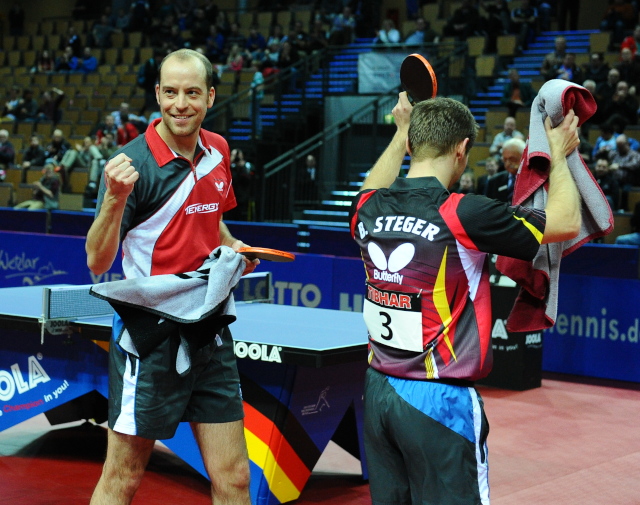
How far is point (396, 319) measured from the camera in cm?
277

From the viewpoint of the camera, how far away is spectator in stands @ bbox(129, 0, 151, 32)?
24.3 m

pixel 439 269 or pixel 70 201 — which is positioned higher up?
pixel 439 269

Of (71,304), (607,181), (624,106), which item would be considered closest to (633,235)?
(607,181)

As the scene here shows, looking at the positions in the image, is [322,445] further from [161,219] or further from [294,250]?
[294,250]

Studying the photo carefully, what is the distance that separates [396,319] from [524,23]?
15078 mm

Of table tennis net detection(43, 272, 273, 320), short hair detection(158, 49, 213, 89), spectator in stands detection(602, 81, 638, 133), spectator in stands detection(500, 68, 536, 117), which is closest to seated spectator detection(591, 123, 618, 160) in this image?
spectator in stands detection(602, 81, 638, 133)

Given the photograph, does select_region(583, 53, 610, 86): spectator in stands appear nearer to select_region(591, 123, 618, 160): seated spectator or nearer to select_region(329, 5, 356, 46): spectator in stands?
select_region(591, 123, 618, 160): seated spectator

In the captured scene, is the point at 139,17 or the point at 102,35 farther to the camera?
the point at 102,35

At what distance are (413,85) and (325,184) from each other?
1212 cm

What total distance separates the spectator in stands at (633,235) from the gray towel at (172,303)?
25.0ft

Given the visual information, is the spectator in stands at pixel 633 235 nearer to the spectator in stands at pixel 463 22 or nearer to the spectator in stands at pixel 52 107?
the spectator in stands at pixel 463 22

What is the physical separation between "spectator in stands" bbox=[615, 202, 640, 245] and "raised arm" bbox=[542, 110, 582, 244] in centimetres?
778

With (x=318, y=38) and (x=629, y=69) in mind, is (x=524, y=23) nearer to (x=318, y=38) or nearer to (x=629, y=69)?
(x=629, y=69)

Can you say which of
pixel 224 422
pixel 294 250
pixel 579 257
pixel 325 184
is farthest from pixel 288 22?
pixel 224 422
